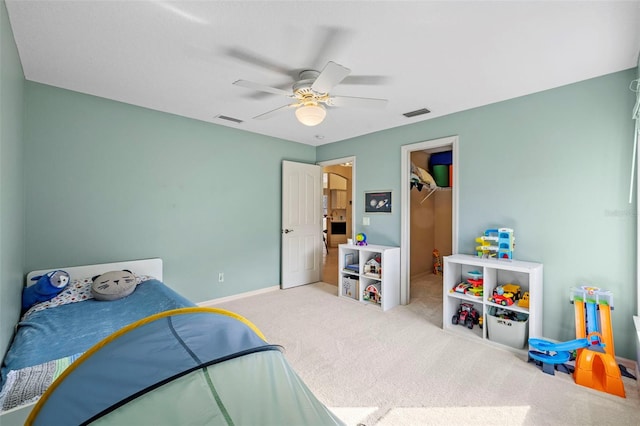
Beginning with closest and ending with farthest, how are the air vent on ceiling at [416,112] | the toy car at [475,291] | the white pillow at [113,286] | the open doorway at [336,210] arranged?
the white pillow at [113,286], the toy car at [475,291], the air vent on ceiling at [416,112], the open doorway at [336,210]

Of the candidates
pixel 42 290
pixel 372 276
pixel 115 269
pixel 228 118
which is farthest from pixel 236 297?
pixel 228 118

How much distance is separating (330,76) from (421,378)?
7.39 feet

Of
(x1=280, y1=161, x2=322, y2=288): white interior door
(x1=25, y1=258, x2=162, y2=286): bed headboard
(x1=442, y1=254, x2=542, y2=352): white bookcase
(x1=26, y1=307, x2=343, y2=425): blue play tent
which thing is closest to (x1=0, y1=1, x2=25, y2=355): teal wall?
(x1=25, y1=258, x2=162, y2=286): bed headboard

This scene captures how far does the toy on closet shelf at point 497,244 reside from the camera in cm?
272

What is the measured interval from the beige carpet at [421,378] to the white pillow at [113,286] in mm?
1283

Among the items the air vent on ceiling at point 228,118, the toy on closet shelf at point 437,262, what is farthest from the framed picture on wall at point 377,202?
the toy on closet shelf at point 437,262

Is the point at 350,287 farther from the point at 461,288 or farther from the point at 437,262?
the point at 437,262

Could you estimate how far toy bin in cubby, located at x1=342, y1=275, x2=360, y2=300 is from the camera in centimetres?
387

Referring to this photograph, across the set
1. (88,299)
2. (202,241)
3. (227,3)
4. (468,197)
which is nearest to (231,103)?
(227,3)

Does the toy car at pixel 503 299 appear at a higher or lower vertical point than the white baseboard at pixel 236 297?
higher

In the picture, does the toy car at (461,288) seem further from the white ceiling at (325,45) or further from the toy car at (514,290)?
the white ceiling at (325,45)

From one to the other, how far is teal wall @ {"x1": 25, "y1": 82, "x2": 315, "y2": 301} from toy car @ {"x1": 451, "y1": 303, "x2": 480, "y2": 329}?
8.44 ft

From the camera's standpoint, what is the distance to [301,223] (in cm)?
461

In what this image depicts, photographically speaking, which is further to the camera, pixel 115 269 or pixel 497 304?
pixel 115 269
